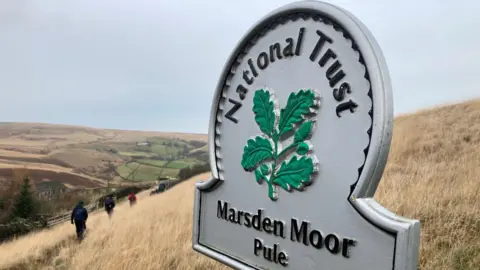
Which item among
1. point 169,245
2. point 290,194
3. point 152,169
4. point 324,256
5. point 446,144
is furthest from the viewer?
point 152,169

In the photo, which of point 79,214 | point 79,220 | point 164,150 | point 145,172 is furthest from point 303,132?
point 164,150

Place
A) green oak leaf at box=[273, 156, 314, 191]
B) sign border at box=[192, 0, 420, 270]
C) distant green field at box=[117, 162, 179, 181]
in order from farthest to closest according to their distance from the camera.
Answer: distant green field at box=[117, 162, 179, 181], green oak leaf at box=[273, 156, 314, 191], sign border at box=[192, 0, 420, 270]

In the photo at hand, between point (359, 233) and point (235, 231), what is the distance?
102 centimetres

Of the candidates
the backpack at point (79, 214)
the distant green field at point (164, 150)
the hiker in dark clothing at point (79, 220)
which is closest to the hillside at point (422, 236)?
the hiker in dark clothing at point (79, 220)

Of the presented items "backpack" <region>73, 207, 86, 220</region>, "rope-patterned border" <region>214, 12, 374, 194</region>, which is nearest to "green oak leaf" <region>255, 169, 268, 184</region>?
"rope-patterned border" <region>214, 12, 374, 194</region>

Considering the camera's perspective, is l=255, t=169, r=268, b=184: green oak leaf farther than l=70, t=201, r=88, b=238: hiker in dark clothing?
No

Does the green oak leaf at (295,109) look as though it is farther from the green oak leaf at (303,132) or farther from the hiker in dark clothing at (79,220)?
the hiker in dark clothing at (79,220)

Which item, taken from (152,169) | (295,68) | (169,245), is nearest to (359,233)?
(295,68)

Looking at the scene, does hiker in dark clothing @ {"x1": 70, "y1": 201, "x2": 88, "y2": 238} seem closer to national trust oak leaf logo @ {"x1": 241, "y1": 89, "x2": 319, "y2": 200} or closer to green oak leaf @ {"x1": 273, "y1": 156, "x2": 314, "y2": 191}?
national trust oak leaf logo @ {"x1": 241, "y1": 89, "x2": 319, "y2": 200}

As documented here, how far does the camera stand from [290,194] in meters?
2.11

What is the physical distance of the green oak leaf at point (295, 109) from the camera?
1.99 m

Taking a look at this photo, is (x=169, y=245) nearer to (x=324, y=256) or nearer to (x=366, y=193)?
(x=324, y=256)

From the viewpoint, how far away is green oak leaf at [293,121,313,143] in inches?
77.8

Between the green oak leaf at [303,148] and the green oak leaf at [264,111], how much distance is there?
0.78 feet
